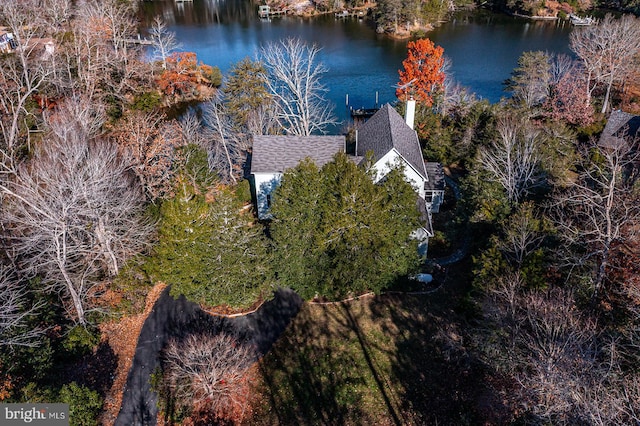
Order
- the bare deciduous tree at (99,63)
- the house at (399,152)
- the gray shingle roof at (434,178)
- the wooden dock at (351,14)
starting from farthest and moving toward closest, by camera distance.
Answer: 1. the wooden dock at (351,14)
2. the bare deciduous tree at (99,63)
3. the gray shingle roof at (434,178)
4. the house at (399,152)

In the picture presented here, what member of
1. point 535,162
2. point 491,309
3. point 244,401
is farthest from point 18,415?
point 535,162

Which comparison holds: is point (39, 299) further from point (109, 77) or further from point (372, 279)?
point (109, 77)

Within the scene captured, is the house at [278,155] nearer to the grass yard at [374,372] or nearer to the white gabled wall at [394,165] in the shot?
the white gabled wall at [394,165]

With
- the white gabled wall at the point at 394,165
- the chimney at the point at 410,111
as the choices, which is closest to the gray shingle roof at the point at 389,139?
the white gabled wall at the point at 394,165

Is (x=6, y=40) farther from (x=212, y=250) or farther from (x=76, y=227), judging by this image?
(x=212, y=250)

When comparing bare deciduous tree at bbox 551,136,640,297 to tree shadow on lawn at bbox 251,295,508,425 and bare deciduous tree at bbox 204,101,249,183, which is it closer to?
tree shadow on lawn at bbox 251,295,508,425

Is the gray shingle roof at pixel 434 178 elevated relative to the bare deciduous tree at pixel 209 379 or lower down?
elevated

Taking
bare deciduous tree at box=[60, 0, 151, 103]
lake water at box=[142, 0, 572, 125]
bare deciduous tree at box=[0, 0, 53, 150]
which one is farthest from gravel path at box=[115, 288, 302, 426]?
lake water at box=[142, 0, 572, 125]

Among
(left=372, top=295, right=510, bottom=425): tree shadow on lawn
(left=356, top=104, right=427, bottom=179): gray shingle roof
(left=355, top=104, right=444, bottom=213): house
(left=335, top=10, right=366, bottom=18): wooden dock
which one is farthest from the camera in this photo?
(left=335, top=10, right=366, bottom=18): wooden dock
